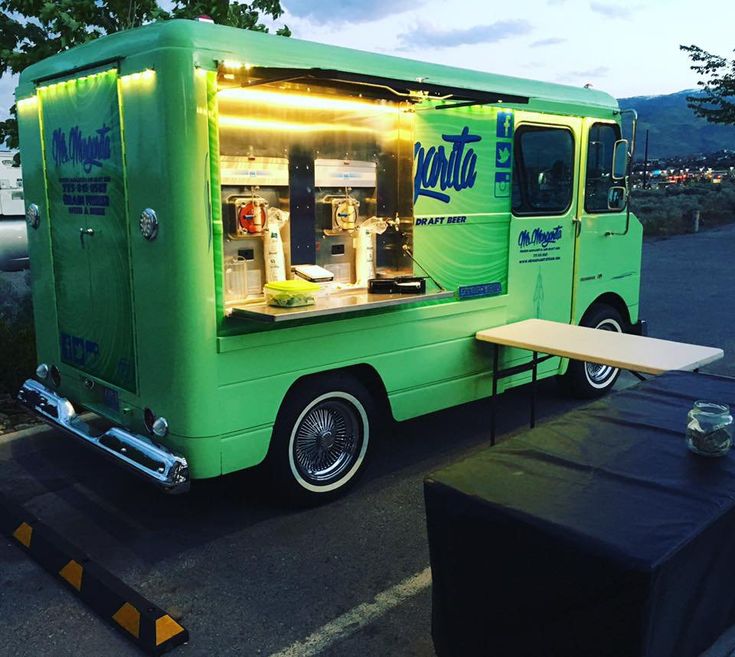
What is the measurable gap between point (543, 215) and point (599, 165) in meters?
0.96

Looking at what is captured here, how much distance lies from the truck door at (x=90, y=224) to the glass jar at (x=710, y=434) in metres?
2.95

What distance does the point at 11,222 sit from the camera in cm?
1342

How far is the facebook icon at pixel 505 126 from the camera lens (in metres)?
5.49

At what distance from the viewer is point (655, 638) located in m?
2.29

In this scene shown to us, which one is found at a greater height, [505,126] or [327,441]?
[505,126]

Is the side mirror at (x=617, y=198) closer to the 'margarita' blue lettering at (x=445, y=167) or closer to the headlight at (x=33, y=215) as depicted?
the 'margarita' blue lettering at (x=445, y=167)

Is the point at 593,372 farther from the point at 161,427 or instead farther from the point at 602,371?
the point at 161,427

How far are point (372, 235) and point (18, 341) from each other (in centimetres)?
357

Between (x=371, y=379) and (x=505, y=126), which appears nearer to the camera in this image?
(x=371, y=379)

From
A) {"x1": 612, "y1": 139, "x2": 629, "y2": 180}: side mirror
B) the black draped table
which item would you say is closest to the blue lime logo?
{"x1": 612, "y1": 139, "x2": 629, "y2": 180}: side mirror

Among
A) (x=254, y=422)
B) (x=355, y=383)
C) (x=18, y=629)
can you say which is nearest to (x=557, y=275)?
(x=355, y=383)

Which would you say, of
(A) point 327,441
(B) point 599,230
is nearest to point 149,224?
(A) point 327,441

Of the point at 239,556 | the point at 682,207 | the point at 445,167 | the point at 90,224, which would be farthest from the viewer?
the point at 682,207

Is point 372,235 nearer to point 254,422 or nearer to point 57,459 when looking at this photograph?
point 254,422
